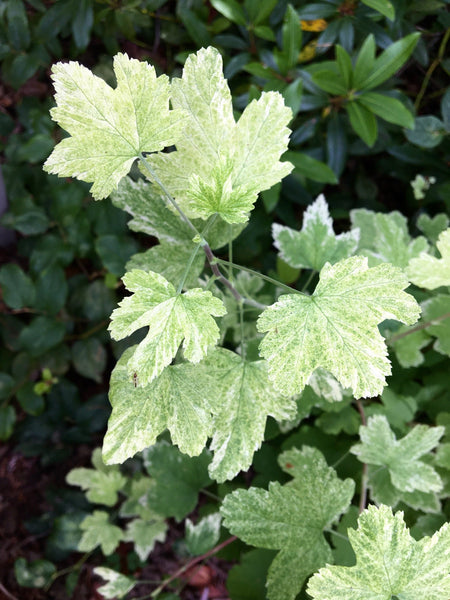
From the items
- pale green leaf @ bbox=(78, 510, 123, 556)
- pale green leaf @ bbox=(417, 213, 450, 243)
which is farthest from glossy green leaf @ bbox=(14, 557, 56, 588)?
pale green leaf @ bbox=(417, 213, 450, 243)

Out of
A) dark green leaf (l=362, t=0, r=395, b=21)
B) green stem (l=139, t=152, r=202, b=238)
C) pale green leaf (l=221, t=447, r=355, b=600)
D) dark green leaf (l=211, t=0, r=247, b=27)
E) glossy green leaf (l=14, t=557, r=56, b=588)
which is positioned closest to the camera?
green stem (l=139, t=152, r=202, b=238)

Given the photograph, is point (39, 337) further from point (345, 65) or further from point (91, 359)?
point (345, 65)

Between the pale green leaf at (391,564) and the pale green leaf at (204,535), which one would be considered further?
the pale green leaf at (204,535)

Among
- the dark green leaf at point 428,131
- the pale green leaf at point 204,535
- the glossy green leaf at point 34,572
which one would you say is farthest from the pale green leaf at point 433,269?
the glossy green leaf at point 34,572

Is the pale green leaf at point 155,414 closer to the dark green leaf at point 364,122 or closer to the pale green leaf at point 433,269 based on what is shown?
the pale green leaf at point 433,269

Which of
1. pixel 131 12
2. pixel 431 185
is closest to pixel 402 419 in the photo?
pixel 431 185

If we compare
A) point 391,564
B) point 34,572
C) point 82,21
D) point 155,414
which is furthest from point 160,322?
point 34,572

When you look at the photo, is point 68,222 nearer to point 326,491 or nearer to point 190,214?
point 190,214

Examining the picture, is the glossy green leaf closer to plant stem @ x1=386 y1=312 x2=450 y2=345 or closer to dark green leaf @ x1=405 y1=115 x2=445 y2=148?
plant stem @ x1=386 y1=312 x2=450 y2=345
